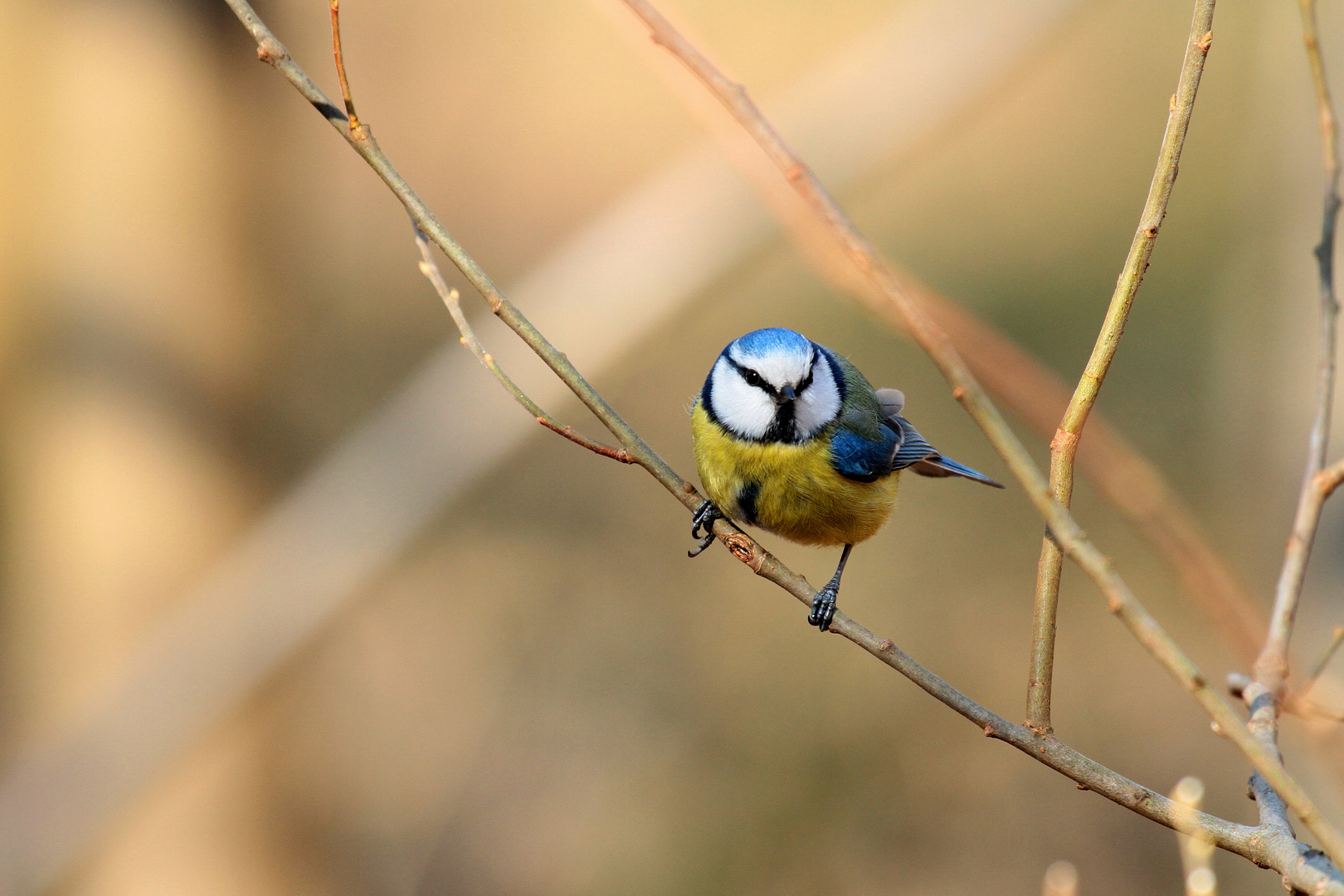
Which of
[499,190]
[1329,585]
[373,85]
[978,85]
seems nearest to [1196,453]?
[1329,585]

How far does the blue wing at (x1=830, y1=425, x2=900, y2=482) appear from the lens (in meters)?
1.99

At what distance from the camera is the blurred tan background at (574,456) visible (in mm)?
2572

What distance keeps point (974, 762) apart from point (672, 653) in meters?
1.22

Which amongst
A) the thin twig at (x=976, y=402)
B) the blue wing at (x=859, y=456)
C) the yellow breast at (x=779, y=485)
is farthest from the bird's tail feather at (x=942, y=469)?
the thin twig at (x=976, y=402)

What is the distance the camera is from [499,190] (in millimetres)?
4656

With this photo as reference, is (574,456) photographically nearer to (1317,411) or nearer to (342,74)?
(342,74)

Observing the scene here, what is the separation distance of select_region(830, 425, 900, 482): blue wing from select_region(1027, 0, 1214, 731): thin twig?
0.97 meters

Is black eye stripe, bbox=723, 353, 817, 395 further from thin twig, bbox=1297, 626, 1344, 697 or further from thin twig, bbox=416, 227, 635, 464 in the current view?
thin twig, bbox=1297, 626, 1344, 697

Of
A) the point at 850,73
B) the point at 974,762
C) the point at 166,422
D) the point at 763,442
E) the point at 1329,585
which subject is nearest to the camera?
the point at 763,442

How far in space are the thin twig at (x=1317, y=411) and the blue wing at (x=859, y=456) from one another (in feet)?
3.08

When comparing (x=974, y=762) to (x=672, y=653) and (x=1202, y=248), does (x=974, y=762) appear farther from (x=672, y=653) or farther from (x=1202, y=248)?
(x=1202, y=248)

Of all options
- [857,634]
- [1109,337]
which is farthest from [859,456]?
[1109,337]

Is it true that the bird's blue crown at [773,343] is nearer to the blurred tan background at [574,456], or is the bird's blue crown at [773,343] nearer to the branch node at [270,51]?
the blurred tan background at [574,456]

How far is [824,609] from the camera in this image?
1.57 m
